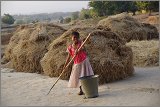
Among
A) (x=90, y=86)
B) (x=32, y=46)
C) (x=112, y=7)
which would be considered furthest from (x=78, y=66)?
(x=112, y=7)

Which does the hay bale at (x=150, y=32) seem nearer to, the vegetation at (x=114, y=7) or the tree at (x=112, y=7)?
the vegetation at (x=114, y=7)

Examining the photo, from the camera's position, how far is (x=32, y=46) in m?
11.1

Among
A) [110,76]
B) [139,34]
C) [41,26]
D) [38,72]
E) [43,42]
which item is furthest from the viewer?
[139,34]

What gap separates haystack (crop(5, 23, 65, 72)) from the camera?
10.8 m

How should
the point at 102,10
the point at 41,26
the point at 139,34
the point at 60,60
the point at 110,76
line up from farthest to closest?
the point at 102,10 → the point at 139,34 → the point at 41,26 → the point at 60,60 → the point at 110,76

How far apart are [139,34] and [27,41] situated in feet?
21.7

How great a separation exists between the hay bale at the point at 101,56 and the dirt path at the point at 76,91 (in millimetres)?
222

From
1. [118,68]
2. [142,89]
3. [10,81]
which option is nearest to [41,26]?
[10,81]

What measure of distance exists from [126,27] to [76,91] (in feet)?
30.0

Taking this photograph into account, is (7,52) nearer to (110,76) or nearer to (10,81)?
(10,81)

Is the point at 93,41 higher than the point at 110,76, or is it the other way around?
the point at 93,41

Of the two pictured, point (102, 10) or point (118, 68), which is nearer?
point (118, 68)

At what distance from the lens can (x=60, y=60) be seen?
9.00m

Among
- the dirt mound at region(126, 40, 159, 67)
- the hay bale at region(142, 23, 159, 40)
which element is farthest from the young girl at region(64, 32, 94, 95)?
the hay bale at region(142, 23, 159, 40)
